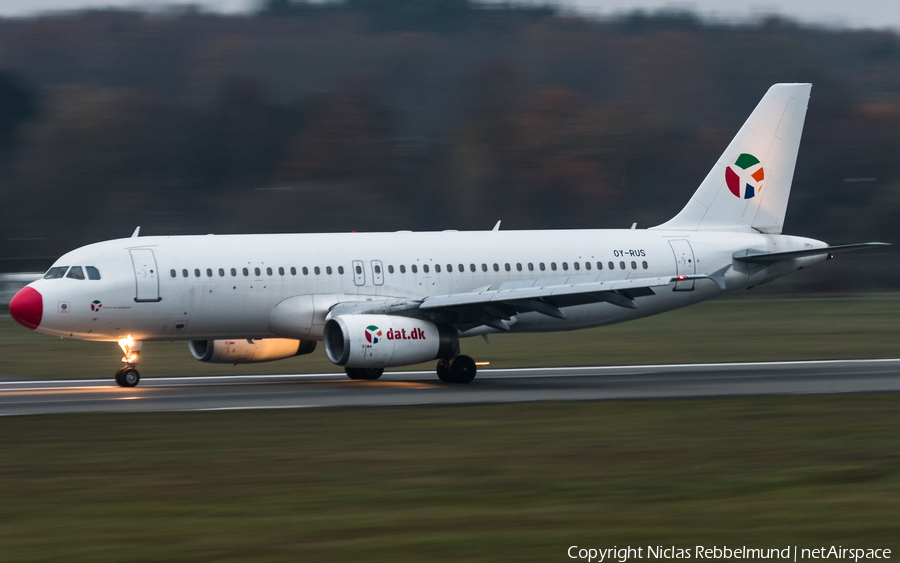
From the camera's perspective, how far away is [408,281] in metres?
28.9

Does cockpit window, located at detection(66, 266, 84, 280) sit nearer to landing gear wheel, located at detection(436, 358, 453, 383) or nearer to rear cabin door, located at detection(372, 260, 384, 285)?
rear cabin door, located at detection(372, 260, 384, 285)

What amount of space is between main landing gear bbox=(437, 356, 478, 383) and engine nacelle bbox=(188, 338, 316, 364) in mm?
3707

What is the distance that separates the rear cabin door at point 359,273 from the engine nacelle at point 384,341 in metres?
2.29

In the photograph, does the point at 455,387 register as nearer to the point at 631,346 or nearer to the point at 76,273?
the point at 76,273

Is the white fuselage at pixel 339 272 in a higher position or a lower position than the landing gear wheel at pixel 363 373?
higher

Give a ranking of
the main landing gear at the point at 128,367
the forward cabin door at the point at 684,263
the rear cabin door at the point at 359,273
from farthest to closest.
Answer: the forward cabin door at the point at 684,263
the rear cabin door at the point at 359,273
the main landing gear at the point at 128,367

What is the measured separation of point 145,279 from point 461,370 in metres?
7.61

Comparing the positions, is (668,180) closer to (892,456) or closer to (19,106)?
(19,106)

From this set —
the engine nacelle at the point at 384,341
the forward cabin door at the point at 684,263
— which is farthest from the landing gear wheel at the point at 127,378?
the forward cabin door at the point at 684,263

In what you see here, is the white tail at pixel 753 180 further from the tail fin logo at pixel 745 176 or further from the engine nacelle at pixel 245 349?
the engine nacelle at pixel 245 349

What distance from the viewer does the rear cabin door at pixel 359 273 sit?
28500 mm

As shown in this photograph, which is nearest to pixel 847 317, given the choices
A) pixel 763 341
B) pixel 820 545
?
pixel 763 341

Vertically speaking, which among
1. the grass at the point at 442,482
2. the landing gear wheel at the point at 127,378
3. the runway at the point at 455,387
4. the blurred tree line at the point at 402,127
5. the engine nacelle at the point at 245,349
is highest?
the blurred tree line at the point at 402,127

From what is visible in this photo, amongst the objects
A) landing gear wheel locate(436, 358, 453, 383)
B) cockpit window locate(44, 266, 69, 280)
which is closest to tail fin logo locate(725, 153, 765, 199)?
landing gear wheel locate(436, 358, 453, 383)
